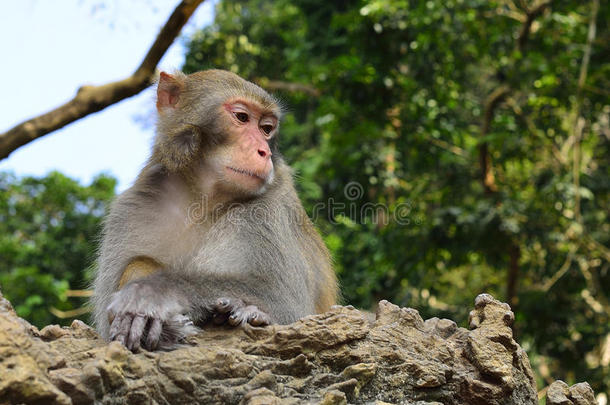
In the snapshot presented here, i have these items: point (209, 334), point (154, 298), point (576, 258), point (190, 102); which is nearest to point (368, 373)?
point (209, 334)

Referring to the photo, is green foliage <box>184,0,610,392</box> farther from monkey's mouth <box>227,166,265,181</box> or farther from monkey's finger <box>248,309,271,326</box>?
monkey's finger <box>248,309,271,326</box>

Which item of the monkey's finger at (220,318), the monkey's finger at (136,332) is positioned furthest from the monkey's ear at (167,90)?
the monkey's finger at (136,332)

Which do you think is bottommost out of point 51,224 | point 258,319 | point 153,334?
point 51,224

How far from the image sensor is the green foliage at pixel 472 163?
8.01 meters

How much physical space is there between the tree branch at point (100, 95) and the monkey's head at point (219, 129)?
1139 mm

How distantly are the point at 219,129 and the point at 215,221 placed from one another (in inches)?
21.8

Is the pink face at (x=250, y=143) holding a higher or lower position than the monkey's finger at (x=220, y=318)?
higher

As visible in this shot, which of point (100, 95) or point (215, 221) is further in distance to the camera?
point (100, 95)

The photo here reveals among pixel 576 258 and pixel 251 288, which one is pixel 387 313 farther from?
pixel 576 258

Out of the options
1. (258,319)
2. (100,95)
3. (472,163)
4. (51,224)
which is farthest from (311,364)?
(51,224)

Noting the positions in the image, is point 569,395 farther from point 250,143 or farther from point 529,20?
point 529,20

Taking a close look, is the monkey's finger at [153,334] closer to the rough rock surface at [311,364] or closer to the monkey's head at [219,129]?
the rough rock surface at [311,364]

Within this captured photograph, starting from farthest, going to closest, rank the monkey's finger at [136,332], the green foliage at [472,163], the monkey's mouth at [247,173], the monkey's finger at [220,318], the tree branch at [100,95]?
the green foliage at [472,163], the tree branch at [100,95], the monkey's mouth at [247,173], the monkey's finger at [220,318], the monkey's finger at [136,332]

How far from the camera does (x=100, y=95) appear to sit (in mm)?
5523
